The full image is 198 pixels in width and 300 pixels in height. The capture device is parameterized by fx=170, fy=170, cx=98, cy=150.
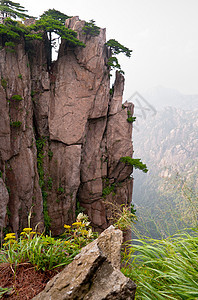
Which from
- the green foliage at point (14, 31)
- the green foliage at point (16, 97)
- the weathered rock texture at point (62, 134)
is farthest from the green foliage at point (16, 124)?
the green foliage at point (14, 31)

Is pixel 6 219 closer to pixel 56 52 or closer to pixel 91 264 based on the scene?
pixel 91 264

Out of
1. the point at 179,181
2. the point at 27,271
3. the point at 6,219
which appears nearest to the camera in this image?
the point at 27,271

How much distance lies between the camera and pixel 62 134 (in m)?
13.9

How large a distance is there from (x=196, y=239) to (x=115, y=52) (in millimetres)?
16883

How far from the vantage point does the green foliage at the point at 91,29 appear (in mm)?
13555

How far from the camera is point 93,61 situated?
14.2m

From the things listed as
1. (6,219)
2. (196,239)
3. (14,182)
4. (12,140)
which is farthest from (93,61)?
(196,239)

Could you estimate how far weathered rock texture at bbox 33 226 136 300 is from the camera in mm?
1316

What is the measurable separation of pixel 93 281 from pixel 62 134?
13.0 meters

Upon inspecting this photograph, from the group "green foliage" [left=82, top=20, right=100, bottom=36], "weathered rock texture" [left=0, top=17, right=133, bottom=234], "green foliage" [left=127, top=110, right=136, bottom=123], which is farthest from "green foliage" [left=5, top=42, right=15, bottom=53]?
"green foliage" [left=127, top=110, right=136, bottom=123]

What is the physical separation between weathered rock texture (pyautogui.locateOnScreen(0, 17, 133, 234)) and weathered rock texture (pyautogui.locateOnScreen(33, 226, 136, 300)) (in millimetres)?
10390

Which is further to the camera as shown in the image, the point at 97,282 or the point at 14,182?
the point at 14,182

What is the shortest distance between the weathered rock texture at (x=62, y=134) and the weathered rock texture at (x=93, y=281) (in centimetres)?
1039

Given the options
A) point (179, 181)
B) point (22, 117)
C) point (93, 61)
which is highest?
point (93, 61)
